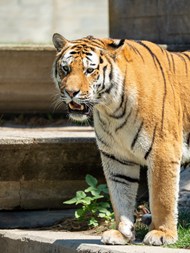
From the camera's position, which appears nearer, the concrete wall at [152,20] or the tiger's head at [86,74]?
the tiger's head at [86,74]

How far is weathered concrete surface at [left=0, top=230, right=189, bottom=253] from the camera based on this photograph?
6676 mm

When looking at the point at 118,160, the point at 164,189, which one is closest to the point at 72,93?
the point at 118,160

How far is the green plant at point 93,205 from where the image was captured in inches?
315

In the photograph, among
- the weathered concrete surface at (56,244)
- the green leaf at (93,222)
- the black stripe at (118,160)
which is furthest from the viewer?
the green leaf at (93,222)

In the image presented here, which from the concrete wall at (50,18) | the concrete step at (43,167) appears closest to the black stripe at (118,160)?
the concrete step at (43,167)

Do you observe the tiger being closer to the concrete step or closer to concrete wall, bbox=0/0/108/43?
the concrete step

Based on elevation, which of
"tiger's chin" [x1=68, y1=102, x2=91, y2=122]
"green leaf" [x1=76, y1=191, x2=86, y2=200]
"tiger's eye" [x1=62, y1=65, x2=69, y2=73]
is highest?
"tiger's eye" [x1=62, y1=65, x2=69, y2=73]

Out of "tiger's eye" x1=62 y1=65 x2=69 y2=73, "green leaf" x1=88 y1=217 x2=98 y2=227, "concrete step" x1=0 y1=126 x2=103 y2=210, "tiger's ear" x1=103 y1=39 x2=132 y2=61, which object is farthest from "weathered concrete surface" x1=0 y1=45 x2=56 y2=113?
"tiger's eye" x1=62 y1=65 x2=69 y2=73

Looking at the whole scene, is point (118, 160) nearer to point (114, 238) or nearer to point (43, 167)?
point (114, 238)

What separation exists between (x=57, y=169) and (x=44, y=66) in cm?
166

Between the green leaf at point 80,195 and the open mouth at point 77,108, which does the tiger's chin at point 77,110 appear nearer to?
the open mouth at point 77,108

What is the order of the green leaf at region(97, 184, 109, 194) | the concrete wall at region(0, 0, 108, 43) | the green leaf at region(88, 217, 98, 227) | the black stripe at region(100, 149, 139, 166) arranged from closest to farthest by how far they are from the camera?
the black stripe at region(100, 149, 139, 166)
the green leaf at region(88, 217, 98, 227)
the green leaf at region(97, 184, 109, 194)
the concrete wall at region(0, 0, 108, 43)

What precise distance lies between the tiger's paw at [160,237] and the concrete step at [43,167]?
1.50m

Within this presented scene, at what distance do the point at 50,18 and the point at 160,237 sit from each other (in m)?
11.9
